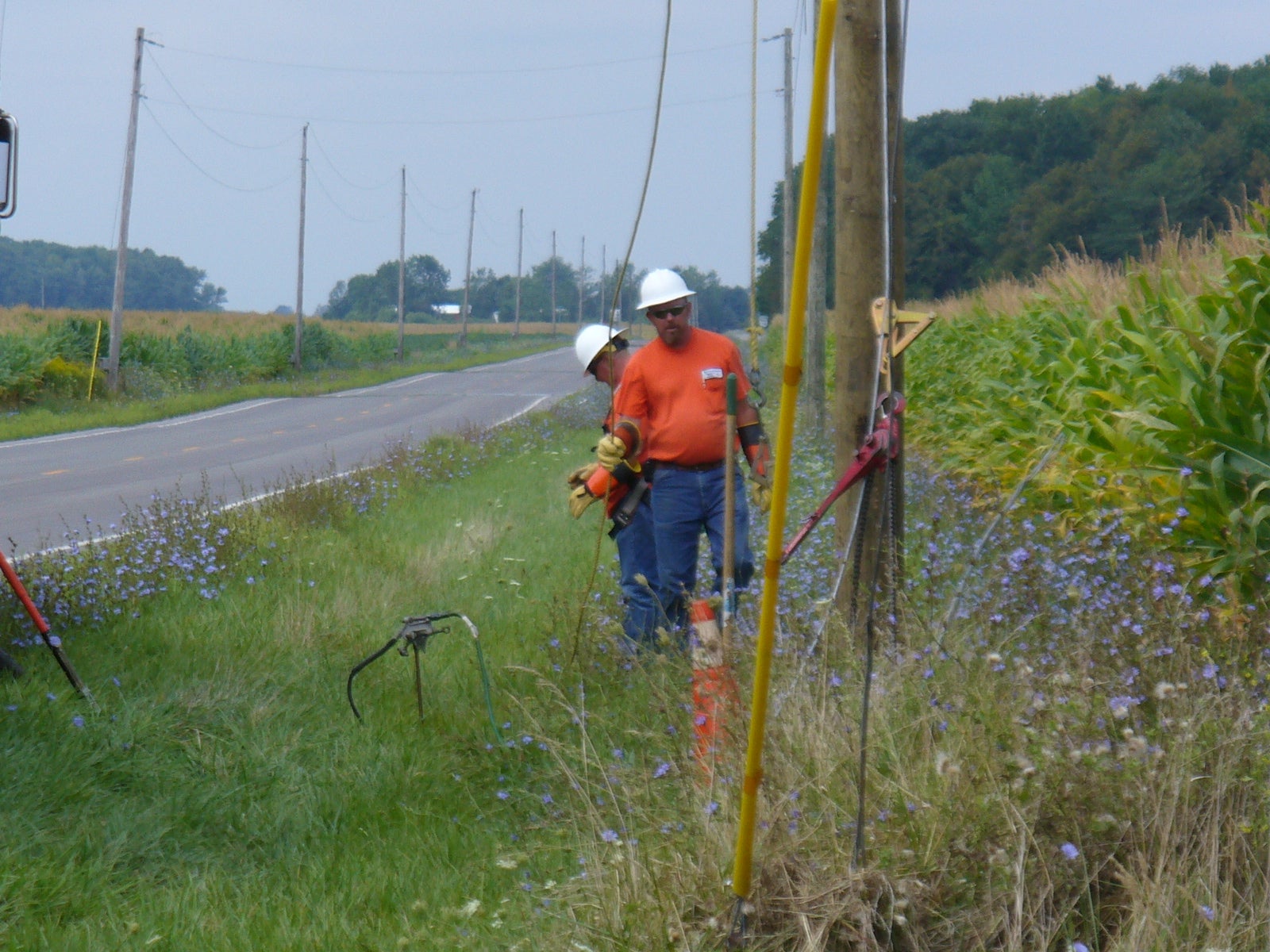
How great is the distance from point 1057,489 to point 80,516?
8.64 metres

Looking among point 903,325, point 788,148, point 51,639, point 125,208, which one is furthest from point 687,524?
point 125,208

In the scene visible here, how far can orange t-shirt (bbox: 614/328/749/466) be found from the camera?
5.87 metres

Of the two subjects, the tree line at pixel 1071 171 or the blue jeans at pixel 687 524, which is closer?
the blue jeans at pixel 687 524

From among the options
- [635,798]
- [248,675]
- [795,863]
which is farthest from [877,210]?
[248,675]

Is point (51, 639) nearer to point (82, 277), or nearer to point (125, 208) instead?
point (125, 208)

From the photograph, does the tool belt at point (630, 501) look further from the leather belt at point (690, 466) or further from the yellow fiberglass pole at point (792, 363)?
the yellow fiberglass pole at point (792, 363)

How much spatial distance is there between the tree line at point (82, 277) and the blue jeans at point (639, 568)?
94.8 metres

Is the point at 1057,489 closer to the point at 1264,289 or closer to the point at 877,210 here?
the point at 1264,289

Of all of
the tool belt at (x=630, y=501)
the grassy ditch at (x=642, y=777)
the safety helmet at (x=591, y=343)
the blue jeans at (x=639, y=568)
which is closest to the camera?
the grassy ditch at (x=642, y=777)

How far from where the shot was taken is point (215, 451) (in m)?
20.2

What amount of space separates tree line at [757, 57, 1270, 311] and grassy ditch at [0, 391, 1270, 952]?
130ft

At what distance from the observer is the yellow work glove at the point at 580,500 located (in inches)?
248

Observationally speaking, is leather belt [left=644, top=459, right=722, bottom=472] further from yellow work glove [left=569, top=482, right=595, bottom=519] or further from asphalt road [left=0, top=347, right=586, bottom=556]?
asphalt road [left=0, top=347, right=586, bottom=556]

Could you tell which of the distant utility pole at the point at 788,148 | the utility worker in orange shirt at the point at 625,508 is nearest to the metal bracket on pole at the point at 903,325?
the utility worker in orange shirt at the point at 625,508
